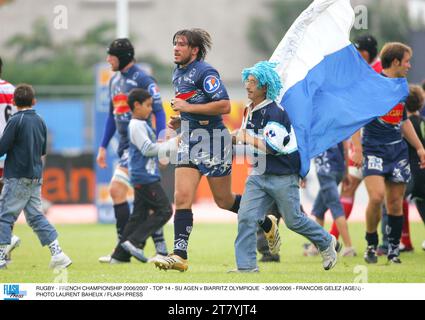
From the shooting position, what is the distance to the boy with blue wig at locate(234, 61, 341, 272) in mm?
9539

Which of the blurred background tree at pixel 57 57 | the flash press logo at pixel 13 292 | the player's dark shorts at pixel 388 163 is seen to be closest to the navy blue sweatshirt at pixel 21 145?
the flash press logo at pixel 13 292

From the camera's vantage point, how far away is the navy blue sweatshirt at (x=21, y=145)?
10859 mm

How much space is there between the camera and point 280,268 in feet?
36.1

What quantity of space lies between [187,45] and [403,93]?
8.51 ft

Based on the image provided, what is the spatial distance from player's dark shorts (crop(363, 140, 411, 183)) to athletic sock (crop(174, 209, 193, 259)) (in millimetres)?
2457

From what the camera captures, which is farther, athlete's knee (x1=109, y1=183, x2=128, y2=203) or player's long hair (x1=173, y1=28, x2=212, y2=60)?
athlete's knee (x1=109, y1=183, x2=128, y2=203)

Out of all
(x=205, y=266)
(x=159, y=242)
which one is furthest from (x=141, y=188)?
(x=205, y=266)

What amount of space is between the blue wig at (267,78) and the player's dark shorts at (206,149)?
634 mm

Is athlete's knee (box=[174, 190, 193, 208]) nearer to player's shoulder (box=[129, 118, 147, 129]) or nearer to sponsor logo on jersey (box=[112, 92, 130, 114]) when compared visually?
player's shoulder (box=[129, 118, 147, 129])

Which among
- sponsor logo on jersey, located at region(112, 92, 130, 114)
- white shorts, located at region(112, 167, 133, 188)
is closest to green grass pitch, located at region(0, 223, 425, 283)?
white shorts, located at region(112, 167, 133, 188)

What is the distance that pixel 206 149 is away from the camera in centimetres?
988

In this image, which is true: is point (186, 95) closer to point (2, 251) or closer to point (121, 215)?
point (2, 251)
